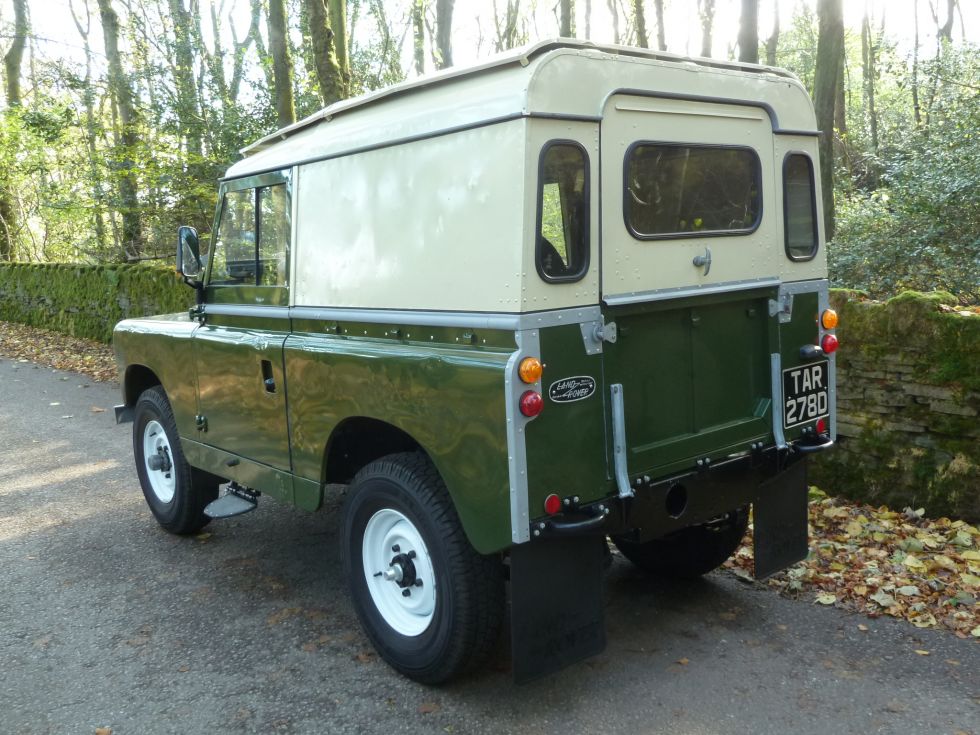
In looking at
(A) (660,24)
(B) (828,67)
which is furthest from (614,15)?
(B) (828,67)

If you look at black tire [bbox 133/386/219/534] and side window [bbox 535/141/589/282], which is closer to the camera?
side window [bbox 535/141/589/282]

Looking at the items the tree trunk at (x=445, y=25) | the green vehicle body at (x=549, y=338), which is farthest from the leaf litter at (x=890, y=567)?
the tree trunk at (x=445, y=25)

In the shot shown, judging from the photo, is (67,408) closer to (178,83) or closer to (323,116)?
(178,83)

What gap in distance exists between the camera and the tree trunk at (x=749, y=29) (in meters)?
11.2

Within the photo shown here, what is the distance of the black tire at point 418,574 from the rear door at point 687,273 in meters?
0.80

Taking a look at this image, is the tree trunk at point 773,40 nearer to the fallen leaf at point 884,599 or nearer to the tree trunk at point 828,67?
the tree trunk at point 828,67

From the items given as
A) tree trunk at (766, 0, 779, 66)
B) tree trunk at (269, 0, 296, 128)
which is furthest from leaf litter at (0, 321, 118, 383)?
tree trunk at (766, 0, 779, 66)

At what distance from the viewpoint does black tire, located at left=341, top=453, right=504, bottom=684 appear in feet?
11.4

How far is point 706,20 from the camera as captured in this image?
82.0 feet

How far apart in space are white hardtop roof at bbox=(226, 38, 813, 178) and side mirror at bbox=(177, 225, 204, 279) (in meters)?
0.98

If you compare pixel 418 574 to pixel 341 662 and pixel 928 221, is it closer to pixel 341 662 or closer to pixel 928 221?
pixel 341 662

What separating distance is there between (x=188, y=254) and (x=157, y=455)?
154cm

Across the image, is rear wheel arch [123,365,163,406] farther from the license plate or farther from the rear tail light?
the license plate

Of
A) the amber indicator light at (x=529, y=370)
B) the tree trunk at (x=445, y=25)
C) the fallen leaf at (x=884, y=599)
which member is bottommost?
the fallen leaf at (x=884, y=599)
